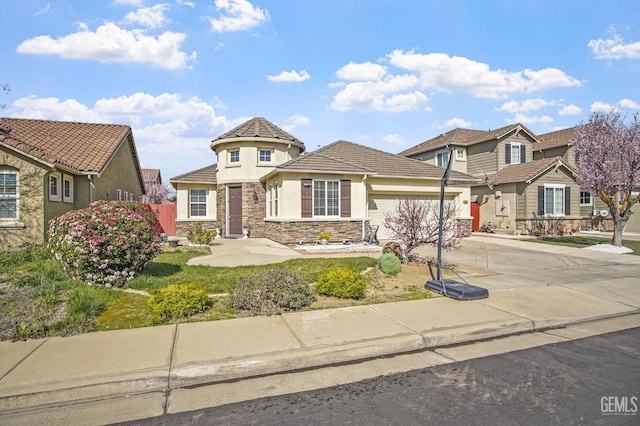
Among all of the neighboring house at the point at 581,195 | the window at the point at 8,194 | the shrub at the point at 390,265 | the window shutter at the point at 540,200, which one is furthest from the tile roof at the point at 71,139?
the neighboring house at the point at 581,195

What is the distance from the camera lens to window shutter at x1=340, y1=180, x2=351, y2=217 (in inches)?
664

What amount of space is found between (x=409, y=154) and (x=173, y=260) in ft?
80.1

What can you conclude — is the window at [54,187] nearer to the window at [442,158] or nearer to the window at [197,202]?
the window at [197,202]

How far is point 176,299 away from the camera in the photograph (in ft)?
19.7

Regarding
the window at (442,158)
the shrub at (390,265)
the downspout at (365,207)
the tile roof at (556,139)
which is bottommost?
the shrub at (390,265)

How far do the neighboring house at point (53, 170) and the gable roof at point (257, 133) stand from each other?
17.5 feet

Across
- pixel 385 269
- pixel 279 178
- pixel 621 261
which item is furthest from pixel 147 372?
pixel 621 261

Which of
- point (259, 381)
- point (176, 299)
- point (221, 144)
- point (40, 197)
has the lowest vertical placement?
point (259, 381)

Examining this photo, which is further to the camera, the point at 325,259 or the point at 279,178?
the point at 279,178

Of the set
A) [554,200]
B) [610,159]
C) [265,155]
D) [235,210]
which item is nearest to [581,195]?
[554,200]

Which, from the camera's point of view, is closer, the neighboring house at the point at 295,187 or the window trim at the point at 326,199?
the neighboring house at the point at 295,187

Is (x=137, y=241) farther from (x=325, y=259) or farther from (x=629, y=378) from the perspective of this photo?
(x=629, y=378)

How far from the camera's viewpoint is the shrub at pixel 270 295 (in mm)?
6293

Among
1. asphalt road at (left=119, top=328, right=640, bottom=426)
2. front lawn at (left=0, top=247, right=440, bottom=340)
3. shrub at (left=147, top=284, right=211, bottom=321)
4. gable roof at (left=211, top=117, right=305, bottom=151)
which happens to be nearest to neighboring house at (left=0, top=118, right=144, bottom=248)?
front lawn at (left=0, top=247, right=440, bottom=340)
